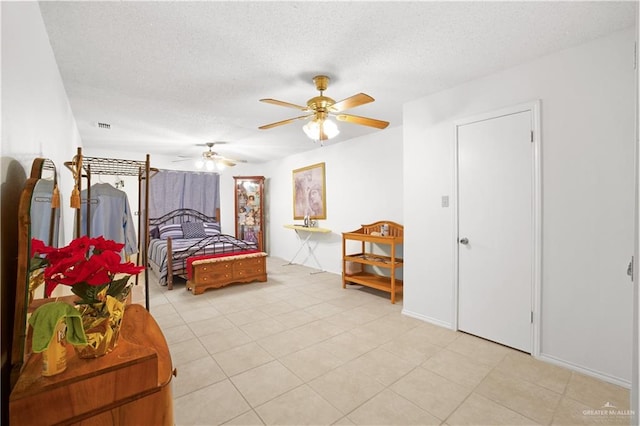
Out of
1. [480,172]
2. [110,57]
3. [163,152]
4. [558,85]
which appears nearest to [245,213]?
[163,152]

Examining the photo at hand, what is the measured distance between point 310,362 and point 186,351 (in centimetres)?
110

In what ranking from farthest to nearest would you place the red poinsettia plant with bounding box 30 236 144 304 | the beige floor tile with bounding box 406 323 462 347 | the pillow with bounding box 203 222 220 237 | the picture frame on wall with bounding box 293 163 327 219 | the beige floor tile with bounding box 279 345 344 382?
1. the pillow with bounding box 203 222 220 237
2. the picture frame on wall with bounding box 293 163 327 219
3. the beige floor tile with bounding box 406 323 462 347
4. the beige floor tile with bounding box 279 345 344 382
5. the red poinsettia plant with bounding box 30 236 144 304

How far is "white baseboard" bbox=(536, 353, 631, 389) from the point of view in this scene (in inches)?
76.9

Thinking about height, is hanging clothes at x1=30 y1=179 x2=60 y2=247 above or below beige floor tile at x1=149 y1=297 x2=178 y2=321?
above

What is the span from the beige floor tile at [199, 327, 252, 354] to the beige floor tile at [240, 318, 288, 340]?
0.06 metres

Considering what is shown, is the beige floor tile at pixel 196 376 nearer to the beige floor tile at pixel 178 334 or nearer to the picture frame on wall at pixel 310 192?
the beige floor tile at pixel 178 334

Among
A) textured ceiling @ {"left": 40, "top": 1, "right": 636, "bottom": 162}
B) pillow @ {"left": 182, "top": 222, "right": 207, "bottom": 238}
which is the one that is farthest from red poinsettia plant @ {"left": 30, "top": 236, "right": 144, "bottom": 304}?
pillow @ {"left": 182, "top": 222, "right": 207, "bottom": 238}

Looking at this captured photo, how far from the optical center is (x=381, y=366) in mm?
2221

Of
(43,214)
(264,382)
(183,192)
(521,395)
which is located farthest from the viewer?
(183,192)

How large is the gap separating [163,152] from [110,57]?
389 cm

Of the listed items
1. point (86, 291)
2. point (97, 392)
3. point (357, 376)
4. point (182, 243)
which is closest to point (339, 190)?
point (182, 243)

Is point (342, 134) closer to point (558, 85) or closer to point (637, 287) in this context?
point (558, 85)

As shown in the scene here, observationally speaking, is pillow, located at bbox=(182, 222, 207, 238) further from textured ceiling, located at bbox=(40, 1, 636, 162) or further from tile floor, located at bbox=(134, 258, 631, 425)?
textured ceiling, located at bbox=(40, 1, 636, 162)

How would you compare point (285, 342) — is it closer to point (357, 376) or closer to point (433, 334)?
point (357, 376)
